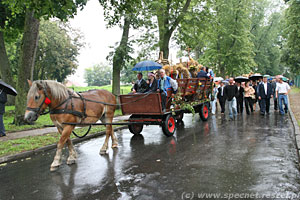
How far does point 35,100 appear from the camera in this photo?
4.91 m

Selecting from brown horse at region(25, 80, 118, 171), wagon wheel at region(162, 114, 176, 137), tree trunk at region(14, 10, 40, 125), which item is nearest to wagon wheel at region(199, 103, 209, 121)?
wagon wheel at region(162, 114, 176, 137)

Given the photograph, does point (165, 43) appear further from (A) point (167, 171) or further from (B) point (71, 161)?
(A) point (167, 171)

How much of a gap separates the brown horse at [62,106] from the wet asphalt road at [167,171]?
2.24ft

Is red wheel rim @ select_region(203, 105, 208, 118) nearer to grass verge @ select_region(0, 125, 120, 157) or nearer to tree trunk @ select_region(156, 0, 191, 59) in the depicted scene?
grass verge @ select_region(0, 125, 120, 157)

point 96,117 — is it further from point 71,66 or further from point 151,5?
point 71,66

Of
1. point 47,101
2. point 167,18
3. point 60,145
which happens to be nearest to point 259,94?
point 167,18

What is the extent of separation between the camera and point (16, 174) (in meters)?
5.23

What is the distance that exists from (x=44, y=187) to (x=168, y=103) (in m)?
4.76

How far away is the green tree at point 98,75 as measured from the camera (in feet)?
453

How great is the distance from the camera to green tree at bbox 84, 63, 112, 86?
138 m

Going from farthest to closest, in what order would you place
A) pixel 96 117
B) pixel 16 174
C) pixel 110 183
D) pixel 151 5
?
pixel 151 5 → pixel 96 117 → pixel 16 174 → pixel 110 183

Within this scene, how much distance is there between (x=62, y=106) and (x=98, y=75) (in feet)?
454

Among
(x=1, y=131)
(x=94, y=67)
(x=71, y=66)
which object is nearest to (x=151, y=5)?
(x=1, y=131)

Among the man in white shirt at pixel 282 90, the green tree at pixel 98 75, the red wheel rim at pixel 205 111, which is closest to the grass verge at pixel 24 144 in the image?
the red wheel rim at pixel 205 111
